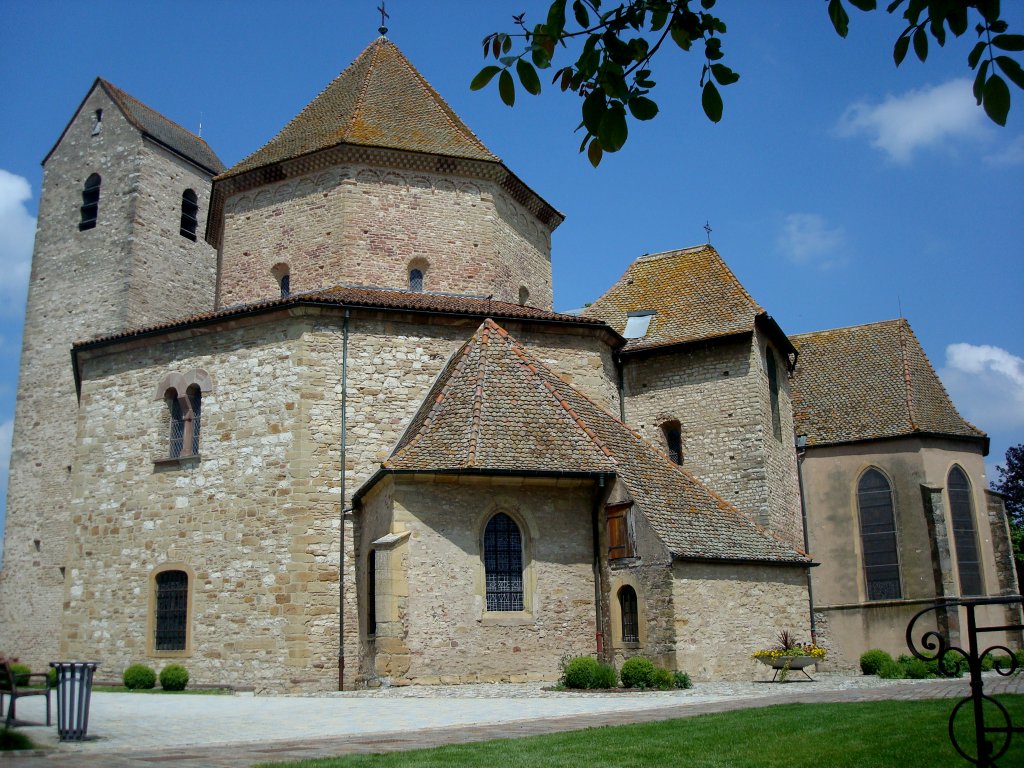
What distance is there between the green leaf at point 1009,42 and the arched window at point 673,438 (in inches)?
834

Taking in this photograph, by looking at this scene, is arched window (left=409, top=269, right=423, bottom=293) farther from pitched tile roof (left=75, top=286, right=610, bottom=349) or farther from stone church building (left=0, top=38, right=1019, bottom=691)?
pitched tile roof (left=75, top=286, right=610, bottom=349)

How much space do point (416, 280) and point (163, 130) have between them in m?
19.9

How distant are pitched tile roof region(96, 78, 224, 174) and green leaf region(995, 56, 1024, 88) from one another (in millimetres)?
37130

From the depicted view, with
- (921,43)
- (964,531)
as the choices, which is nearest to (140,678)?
(921,43)

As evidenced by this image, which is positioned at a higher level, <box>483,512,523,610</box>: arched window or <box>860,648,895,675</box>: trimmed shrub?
<box>483,512,523,610</box>: arched window

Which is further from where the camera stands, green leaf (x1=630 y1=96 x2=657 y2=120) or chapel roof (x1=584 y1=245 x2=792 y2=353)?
chapel roof (x1=584 y1=245 x2=792 y2=353)

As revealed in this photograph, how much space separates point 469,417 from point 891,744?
1141cm

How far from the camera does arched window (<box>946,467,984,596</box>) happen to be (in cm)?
2785

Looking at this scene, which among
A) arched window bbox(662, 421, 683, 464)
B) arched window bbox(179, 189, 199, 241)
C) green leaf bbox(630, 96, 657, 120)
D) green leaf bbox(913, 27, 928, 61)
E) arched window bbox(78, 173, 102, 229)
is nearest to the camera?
green leaf bbox(913, 27, 928, 61)

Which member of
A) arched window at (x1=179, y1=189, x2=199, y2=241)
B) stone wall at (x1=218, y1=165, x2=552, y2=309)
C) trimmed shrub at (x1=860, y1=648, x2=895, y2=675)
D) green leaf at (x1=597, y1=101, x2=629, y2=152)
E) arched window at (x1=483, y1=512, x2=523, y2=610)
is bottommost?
trimmed shrub at (x1=860, y1=648, x2=895, y2=675)

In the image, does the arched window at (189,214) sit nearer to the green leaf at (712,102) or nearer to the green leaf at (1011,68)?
the green leaf at (712,102)

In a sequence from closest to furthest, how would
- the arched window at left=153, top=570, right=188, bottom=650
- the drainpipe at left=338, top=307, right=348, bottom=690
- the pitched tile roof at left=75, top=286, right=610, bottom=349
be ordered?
the drainpipe at left=338, top=307, right=348, bottom=690 < the arched window at left=153, top=570, right=188, bottom=650 < the pitched tile roof at left=75, top=286, right=610, bottom=349

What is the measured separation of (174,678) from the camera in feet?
64.3

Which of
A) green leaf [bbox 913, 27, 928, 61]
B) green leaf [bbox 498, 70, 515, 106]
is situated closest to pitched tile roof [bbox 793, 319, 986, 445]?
green leaf [bbox 913, 27, 928, 61]
